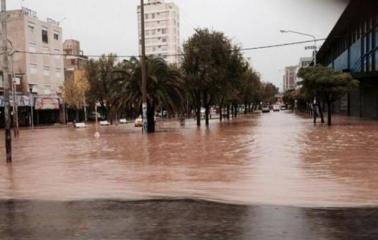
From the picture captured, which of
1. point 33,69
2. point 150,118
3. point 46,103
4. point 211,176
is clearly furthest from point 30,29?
point 211,176

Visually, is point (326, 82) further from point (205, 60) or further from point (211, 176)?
point (211, 176)

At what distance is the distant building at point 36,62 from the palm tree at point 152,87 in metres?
35.7

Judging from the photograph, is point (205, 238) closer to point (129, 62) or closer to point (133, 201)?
point (133, 201)

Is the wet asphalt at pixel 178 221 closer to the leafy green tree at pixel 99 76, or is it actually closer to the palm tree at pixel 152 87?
the palm tree at pixel 152 87

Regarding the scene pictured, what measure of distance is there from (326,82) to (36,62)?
49058 millimetres

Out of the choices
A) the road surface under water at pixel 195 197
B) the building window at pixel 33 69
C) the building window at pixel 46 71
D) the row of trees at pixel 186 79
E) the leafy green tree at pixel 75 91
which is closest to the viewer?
the road surface under water at pixel 195 197

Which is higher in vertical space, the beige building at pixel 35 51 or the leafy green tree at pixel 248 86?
the beige building at pixel 35 51

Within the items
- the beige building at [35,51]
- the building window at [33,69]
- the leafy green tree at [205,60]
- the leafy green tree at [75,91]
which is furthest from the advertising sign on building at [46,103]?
the leafy green tree at [205,60]

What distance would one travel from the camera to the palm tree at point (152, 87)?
37.3m

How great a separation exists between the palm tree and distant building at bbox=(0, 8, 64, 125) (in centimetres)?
3565

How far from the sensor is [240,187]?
37.7 feet

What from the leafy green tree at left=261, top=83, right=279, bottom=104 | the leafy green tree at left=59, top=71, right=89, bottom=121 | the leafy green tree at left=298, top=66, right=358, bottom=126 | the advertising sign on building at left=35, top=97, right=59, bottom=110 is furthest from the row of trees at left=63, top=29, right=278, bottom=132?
the leafy green tree at left=261, top=83, right=279, bottom=104

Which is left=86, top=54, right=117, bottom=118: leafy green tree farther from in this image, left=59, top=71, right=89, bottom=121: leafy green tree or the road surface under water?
the road surface under water

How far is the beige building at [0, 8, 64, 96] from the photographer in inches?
2904
